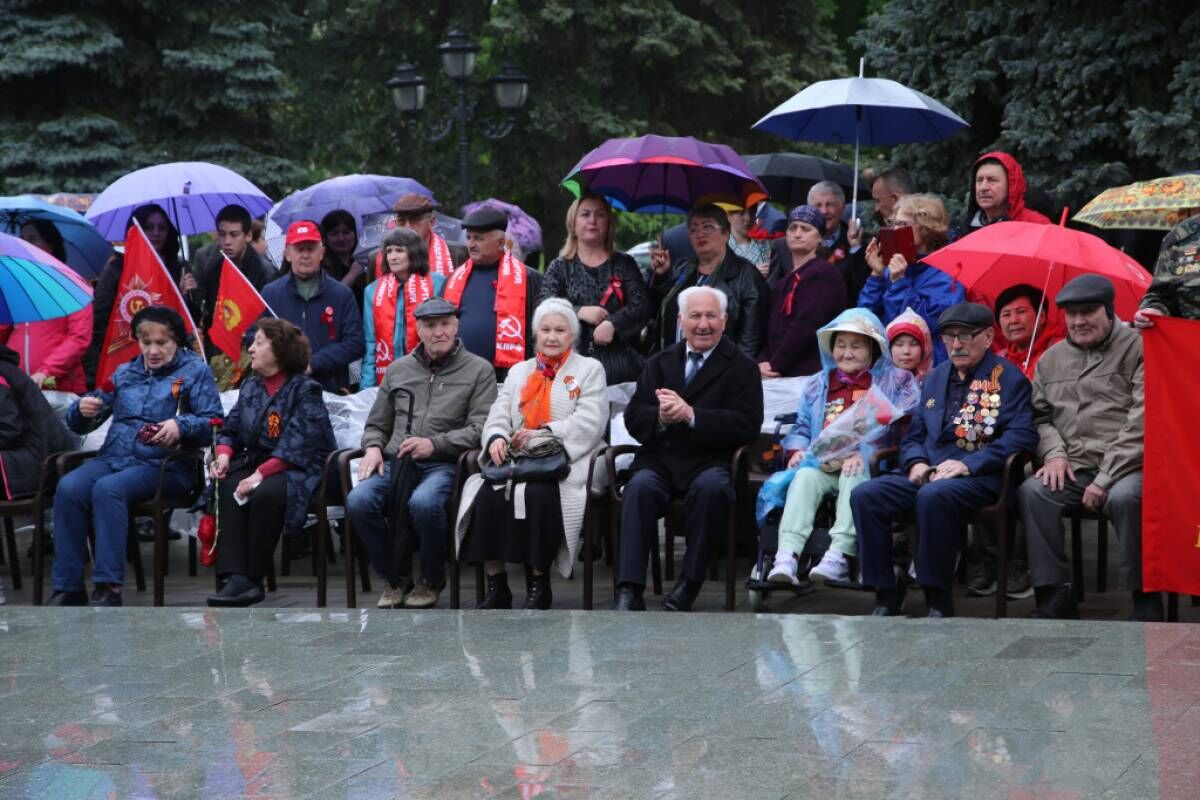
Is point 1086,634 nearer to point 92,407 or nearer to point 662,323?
point 662,323

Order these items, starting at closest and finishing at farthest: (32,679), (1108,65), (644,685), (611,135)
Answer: (644,685) < (32,679) < (1108,65) < (611,135)

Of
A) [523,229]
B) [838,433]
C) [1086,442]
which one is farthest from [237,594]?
[523,229]

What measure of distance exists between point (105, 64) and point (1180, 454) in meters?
17.6

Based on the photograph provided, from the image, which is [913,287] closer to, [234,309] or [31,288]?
[234,309]

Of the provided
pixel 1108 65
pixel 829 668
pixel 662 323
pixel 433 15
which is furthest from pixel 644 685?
pixel 433 15

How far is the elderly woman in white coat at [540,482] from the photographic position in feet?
30.3

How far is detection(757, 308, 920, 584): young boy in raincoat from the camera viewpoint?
8859 mm

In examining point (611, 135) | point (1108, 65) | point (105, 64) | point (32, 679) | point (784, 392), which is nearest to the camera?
point (32, 679)

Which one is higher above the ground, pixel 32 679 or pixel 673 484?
pixel 673 484

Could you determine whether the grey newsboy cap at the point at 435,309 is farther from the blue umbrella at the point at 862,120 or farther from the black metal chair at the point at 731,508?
the blue umbrella at the point at 862,120

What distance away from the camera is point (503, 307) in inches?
419

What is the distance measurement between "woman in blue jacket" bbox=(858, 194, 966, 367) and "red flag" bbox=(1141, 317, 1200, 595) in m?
1.51

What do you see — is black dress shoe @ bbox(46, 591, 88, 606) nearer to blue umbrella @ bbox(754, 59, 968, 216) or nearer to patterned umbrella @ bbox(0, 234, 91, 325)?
patterned umbrella @ bbox(0, 234, 91, 325)

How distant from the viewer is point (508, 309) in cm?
1064
